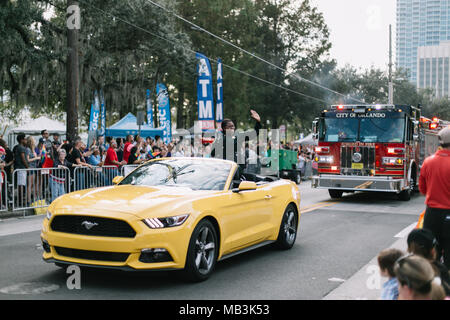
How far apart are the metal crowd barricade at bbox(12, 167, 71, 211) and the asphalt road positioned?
1.34 metres

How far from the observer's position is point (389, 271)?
3779 millimetres

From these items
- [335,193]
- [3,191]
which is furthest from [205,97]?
[3,191]

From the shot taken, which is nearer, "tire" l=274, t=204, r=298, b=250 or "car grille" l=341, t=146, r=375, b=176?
"tire" l=274, t=204, r=298, b=250

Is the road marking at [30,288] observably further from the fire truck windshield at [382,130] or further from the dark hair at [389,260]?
the fire truck windshield at [382,130]

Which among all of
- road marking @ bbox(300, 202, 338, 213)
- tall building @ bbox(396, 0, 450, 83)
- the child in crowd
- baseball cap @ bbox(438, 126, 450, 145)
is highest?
tall building @ bbox(396, 0, 450, 83)

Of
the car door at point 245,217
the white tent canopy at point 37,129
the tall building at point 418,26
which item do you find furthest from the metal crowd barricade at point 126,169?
the tall building at point 418,26

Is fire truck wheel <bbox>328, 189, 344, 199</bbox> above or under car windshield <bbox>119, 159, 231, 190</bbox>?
under

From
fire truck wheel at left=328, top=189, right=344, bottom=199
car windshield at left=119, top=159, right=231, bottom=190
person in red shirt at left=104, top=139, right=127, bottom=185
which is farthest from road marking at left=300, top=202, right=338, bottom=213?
car windshield at left=119, top=159, right=231, bottom=190

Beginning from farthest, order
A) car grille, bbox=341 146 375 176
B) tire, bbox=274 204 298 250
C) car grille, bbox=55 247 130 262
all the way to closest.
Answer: car grille, bbox=341 146 375 176 → tire, bbox=274 204 298 250 → car grille, bbox=55 247 130 262

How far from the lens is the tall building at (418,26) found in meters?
162

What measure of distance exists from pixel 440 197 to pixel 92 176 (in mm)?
10720

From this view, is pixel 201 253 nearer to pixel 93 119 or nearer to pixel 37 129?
pixel 93 119

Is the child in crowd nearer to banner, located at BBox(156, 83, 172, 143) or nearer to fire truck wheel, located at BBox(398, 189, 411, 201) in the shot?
fire truck wheel, located at BBox(398, 189, 411, 201)

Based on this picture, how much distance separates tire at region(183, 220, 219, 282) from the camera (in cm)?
590
